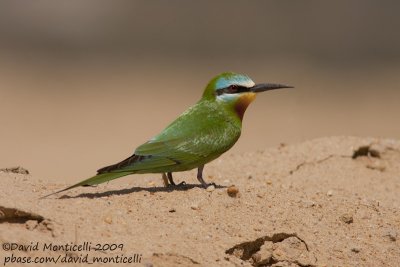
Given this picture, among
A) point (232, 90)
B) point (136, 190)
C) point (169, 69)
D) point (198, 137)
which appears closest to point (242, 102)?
point (232, 90)

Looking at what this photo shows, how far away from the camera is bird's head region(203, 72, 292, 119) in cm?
446

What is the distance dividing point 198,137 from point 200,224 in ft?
2.01

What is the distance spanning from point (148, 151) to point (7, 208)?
2.62 feet

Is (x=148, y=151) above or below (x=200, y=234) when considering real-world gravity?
above

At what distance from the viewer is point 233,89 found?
14.7 feet

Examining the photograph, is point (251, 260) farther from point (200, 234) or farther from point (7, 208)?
point (7, 208)

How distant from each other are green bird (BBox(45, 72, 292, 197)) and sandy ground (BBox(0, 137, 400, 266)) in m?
0.11

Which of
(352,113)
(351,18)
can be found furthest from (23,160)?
(351,18)

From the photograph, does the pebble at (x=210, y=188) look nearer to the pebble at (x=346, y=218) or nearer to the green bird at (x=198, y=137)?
the green bird at (x=198, y=137)

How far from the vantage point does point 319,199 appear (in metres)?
4.38

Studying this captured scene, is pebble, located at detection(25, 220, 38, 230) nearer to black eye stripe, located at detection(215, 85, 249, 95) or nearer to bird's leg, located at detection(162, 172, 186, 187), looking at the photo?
bird's leg, located at detection(162, 172, 186, 187)

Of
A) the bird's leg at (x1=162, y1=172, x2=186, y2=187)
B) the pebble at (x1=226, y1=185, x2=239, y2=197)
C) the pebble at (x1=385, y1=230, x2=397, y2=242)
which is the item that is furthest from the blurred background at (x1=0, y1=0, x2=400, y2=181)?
the pebble at (x1=385, y1=230, x2=397, y2=242)

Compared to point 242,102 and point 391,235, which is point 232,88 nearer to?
point 242,102

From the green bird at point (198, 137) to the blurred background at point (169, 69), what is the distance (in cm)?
356
